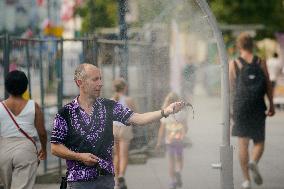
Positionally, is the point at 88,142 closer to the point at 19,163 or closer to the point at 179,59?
the point at 19,163

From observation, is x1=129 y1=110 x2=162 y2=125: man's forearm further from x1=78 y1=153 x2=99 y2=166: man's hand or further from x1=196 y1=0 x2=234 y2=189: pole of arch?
x1=196 y1=0 x2=234 y2=189: pole of arch

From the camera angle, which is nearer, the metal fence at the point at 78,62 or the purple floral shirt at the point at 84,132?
the purple floral shirt at the point at 84,132

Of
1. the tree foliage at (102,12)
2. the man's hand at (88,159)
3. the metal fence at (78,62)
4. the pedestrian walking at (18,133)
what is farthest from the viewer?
the tree foliage at (102,12)

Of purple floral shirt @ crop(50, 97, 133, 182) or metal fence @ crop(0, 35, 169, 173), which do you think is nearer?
purple floral shirt @ crop(50, 97, 133, 182)

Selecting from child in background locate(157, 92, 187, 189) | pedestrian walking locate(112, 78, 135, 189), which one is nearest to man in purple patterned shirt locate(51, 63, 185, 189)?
pedestrian walking locate(112, 78, 135, 189)

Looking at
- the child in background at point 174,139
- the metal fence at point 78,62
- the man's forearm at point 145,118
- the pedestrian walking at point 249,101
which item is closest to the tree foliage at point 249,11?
the metal fence at point 78,62

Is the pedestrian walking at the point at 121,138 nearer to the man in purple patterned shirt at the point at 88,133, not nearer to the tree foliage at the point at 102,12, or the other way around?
the man in purple patterned shirt at the point at 88,133

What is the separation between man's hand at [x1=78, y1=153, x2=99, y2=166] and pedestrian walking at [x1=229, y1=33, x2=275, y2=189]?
4465 millimetres

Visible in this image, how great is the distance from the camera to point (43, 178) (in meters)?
12.1

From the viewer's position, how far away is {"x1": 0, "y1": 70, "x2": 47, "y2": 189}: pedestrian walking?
8398mm

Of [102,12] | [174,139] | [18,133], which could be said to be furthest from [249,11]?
[18,133]

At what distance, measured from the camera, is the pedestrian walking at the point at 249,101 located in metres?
11.0

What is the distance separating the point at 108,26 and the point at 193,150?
45.7m

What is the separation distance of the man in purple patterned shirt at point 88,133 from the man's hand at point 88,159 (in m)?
0.04
